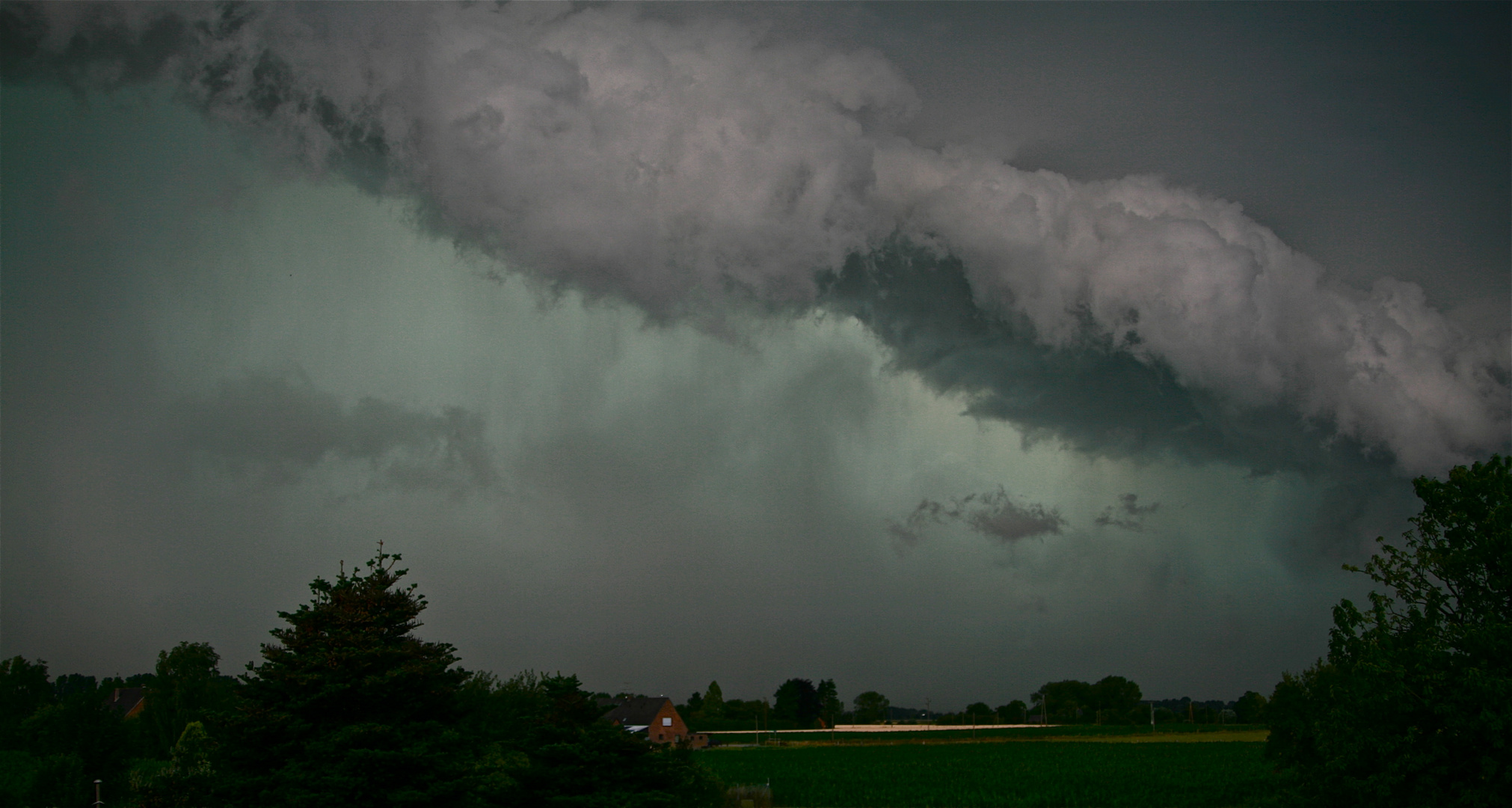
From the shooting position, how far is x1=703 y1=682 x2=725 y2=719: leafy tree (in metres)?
156

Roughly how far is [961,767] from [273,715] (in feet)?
194

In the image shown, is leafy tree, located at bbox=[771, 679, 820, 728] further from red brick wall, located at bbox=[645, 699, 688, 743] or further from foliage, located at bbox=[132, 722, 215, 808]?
foliage, located at bbox=[132, 722, 215, 808]

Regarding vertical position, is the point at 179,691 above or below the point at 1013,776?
above

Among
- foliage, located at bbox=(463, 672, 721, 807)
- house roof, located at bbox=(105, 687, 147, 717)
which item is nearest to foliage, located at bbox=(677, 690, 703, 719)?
house roof, located at bbox=(105, 687, 147, 717)

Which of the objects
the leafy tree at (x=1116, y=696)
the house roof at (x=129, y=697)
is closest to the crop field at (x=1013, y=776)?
the house roof at (x=129, y=697)

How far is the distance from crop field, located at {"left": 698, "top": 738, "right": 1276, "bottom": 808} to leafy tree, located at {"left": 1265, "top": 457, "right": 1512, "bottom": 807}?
1478 centimetres

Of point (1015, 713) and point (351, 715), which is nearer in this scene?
point (351, 715)

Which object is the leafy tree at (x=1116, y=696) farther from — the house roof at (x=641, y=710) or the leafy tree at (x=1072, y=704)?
the house roof at (x=641, y=710)

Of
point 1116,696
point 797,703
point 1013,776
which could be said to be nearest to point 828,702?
point 797,703

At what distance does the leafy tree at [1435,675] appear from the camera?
17.3m

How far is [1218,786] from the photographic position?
50375mm

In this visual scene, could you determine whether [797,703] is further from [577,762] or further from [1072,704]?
[577,762]

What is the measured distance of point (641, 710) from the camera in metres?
115

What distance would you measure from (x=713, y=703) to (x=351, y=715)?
144 m
